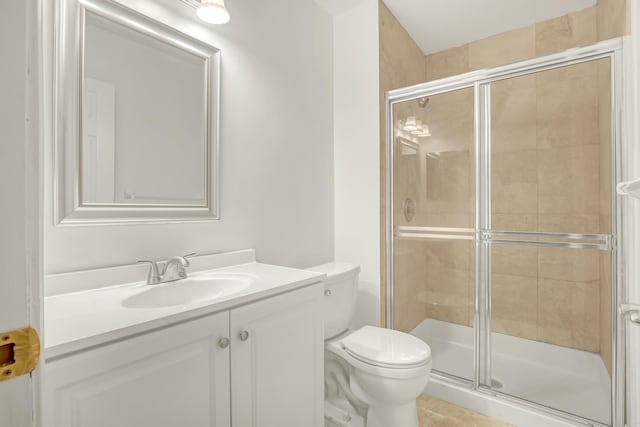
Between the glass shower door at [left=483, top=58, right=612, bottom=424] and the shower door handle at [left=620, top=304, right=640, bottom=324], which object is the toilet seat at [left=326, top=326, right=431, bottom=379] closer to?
the glass shower door at [left=483, top=58, right=612, bottom=424]

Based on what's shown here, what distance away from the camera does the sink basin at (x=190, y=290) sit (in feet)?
3.81

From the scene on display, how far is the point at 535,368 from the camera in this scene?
6.84 feet

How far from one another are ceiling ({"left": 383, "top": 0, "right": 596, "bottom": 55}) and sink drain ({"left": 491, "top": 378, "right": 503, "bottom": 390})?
2.42 m

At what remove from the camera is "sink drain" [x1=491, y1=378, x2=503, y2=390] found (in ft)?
6.14

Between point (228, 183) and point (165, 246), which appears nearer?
point (165, 246)

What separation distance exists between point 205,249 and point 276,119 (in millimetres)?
841

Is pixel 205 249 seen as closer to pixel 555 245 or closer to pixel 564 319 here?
pixel 555 245

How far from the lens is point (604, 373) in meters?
1.74

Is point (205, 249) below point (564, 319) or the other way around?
the other way around

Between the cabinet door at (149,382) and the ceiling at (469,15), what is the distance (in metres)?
2.34

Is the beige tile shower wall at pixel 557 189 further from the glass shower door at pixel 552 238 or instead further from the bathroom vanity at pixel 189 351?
the bathroom vanity at pixel 189 351

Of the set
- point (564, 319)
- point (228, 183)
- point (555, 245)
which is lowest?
point (564, 319)

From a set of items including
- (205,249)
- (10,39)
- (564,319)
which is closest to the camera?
(10,39)

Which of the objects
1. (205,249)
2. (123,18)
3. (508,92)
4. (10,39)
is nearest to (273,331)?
(205,249)
